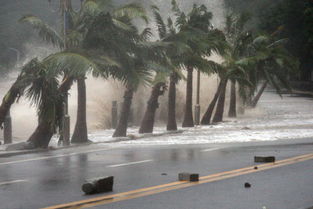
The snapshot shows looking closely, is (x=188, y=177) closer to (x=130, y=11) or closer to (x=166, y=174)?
(x=166, y=174)

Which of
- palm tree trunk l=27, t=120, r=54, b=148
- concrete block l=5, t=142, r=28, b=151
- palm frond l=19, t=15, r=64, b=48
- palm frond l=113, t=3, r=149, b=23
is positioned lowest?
concrete block l=5, t=142, r=28, b=151

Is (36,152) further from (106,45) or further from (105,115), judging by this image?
(105,115)

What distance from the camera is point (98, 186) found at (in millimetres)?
12188

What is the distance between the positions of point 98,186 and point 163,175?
2.63 m

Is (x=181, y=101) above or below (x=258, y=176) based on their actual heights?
above

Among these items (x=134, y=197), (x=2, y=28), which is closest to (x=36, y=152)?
(x=134, y=197)

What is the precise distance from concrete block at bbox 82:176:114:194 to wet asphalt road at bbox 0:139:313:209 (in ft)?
0.42

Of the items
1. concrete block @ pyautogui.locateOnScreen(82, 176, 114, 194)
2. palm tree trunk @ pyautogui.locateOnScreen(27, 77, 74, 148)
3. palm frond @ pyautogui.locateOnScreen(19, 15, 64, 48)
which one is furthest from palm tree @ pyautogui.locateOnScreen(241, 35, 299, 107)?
concrete block @ pyautogui.locateOnScreen(82, 176, 114, 194)

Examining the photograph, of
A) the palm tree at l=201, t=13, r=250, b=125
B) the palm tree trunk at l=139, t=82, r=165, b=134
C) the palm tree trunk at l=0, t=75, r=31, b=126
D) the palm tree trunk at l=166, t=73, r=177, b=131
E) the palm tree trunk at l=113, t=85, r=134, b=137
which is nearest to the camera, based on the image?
the palm tree trunk at l=0, t=75, r=31, b=126

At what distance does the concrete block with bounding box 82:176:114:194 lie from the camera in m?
12.0

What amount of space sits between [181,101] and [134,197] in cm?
3578

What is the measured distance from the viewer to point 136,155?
1941 centimetres

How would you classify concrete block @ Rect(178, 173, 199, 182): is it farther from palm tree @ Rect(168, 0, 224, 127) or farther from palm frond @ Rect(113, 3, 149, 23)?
palm tree @ Rect(168, 0, 224, 127)

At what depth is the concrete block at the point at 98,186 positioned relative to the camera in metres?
12.0
